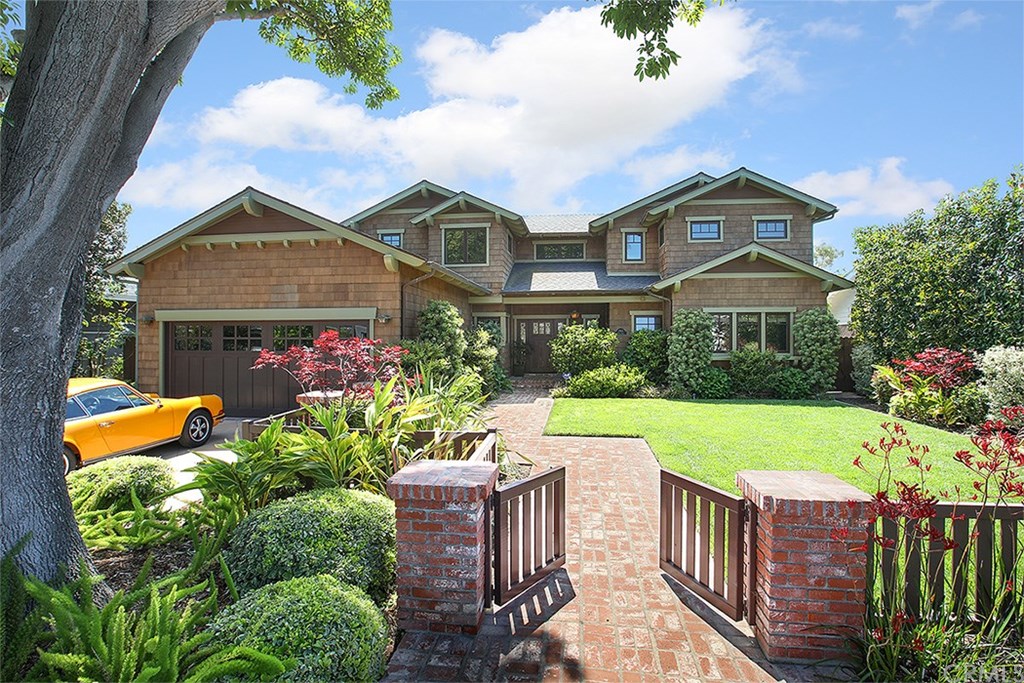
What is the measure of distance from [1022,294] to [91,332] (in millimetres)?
26353

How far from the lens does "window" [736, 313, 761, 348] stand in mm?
15086

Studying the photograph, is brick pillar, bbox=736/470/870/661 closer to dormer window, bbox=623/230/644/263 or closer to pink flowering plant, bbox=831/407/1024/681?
pink flowering plant, bbox=831/407/1024/681

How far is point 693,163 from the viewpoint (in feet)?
60.8

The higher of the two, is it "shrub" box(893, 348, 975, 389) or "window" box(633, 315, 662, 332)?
"window" box(633, 315, 662, 332)

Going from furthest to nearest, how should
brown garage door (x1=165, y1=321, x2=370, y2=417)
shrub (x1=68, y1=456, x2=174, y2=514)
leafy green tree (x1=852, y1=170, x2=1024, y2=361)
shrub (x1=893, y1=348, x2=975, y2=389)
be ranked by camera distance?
brown garage door (x1=165, y1=321, x2=370, y2=417) → leafy green tree (x1=852, y1=170, x2=1024, y2=361) → shrub (x1=893, y1=348, x2=975, y2=389) → shrub (x1=68, y1=456, x2=174, y2=514)

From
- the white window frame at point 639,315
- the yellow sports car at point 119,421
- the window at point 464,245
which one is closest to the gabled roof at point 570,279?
the white window frame at point 639,315

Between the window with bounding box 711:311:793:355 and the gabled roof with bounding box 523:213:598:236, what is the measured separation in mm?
7138

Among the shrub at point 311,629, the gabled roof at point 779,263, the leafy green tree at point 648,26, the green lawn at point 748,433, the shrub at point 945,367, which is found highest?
the leafy green tree at point 648,26

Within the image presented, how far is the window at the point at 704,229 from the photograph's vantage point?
17312mm

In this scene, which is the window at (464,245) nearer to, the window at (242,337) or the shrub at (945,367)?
the window at (242,337)

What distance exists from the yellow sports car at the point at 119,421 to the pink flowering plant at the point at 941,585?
8.59 meters

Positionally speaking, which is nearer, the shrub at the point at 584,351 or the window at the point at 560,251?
the shrub at the point at 584,351

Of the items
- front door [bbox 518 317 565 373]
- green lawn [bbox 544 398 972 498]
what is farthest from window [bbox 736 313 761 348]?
front door [bbox 518 317 565 373]

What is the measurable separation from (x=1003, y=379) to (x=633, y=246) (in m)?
11.5
